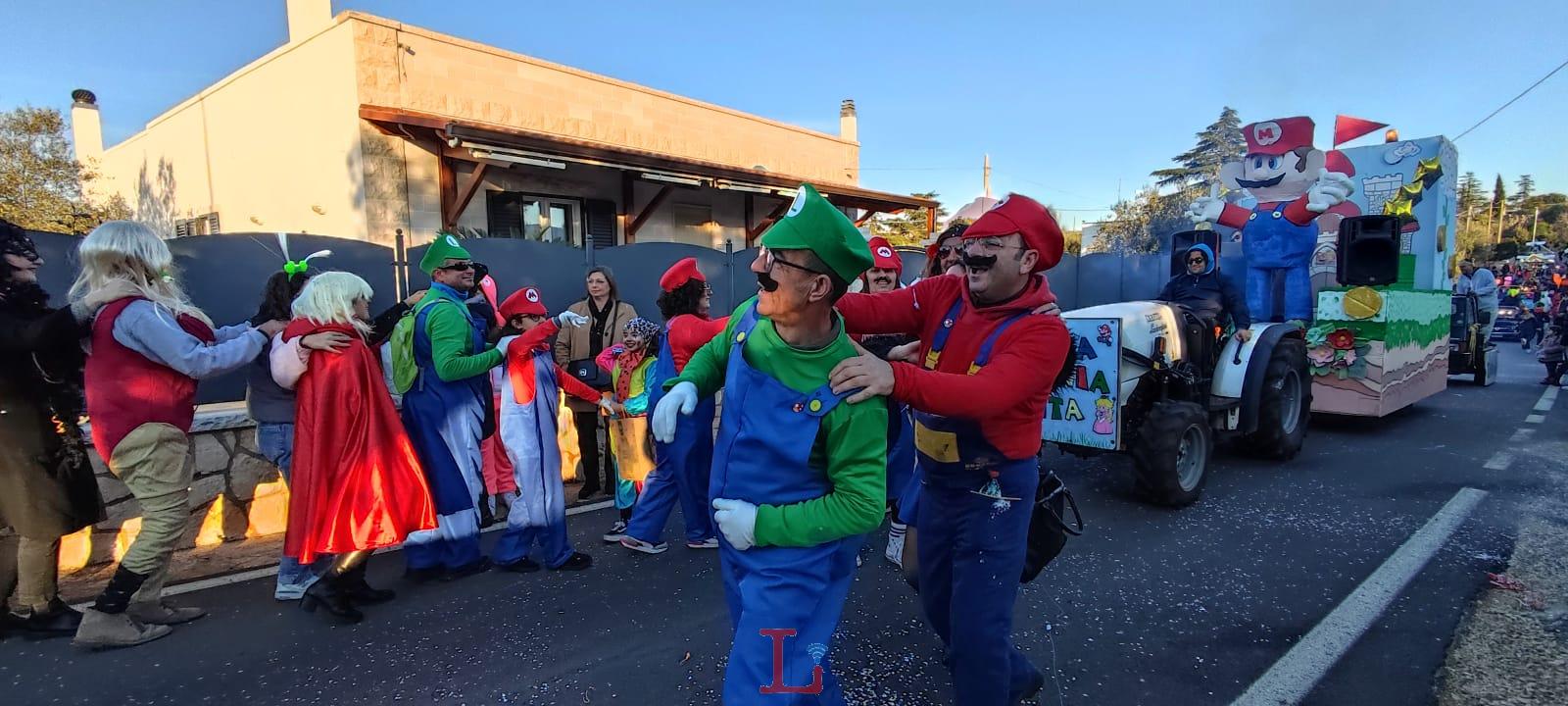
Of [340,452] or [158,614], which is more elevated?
[340,452]

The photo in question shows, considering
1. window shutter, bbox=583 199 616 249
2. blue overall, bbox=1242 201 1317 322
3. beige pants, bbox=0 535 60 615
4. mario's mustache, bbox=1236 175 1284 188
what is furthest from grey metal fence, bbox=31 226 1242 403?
window shutter, bbox=583 199 616 249

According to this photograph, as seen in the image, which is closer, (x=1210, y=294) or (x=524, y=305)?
(x=524, y=305)

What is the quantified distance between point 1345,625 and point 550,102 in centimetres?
1205

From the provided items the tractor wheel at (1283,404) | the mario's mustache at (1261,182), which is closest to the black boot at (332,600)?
the tractor wheel at (1283,404)

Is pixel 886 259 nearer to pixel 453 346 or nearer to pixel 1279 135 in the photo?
pixel 453 346

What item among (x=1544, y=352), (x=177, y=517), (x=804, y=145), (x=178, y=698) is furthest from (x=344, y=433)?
(x=1544, y=352)

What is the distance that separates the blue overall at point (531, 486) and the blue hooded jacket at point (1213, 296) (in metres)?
5.50

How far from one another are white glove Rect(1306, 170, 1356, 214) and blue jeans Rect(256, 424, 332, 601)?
958 centimetres

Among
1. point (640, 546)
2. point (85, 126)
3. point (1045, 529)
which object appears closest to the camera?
point (1045, 529)

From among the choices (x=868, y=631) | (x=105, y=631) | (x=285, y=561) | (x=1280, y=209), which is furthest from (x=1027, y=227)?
(x=1280, y=209)

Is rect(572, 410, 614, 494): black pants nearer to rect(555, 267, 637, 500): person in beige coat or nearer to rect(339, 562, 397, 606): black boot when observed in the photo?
rect(555, 267, 637, 500): person in beige coat

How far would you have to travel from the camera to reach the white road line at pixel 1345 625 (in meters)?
2.88

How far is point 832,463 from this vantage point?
5.85 feet

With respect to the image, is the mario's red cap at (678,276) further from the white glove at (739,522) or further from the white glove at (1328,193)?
the white glove at (1328,193)
